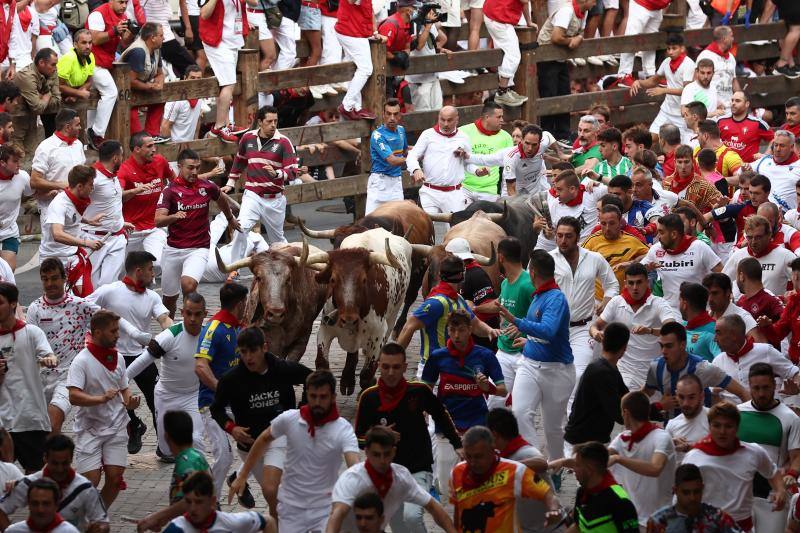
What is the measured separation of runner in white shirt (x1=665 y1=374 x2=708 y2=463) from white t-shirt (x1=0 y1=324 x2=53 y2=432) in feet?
14.3

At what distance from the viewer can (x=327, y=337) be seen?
44.3ft

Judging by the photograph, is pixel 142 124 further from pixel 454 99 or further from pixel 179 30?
pixel 454 99

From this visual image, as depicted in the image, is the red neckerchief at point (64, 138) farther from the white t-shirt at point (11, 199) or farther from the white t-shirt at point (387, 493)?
the white t-shirt at point (387, 493)

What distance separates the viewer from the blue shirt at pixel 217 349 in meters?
10.9

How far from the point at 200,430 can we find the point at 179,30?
31.5 feet

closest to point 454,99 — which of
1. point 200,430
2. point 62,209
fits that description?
point 62,209

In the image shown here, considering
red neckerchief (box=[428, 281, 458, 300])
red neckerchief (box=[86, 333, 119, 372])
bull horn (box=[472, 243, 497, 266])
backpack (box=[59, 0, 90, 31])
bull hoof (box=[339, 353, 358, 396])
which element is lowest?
bull hoof (box=[339, 353, 358, 396])

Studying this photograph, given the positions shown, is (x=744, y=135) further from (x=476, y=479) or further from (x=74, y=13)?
(x=476, y=479)

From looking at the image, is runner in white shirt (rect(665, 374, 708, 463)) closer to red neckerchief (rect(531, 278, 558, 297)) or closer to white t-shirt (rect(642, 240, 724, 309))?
red neckerchief (rect(531, 278, 558, 297))

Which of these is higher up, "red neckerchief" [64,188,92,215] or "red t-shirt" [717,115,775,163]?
"red neckerchief" [64,188,92,215]

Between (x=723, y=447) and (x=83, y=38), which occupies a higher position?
(x=83, y=38)

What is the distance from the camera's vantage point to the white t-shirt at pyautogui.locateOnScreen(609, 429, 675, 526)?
362 inches

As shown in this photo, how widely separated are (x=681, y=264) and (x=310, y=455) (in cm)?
477

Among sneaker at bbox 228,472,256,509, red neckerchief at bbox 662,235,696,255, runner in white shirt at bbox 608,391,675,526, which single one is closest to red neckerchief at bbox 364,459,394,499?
runner in white shirt at bbox 608,391,675,526
